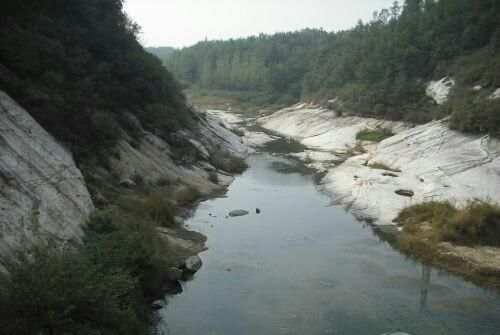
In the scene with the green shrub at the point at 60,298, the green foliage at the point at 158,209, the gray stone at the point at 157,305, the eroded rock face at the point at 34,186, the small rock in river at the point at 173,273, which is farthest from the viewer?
the green foliage at the point at 158,209

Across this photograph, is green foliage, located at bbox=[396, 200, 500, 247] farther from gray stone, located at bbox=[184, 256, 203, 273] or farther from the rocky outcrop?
the rocky outcrop

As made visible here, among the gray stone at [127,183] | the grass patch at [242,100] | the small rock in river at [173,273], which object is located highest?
the grass patch at [242,100]

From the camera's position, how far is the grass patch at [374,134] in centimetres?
5838

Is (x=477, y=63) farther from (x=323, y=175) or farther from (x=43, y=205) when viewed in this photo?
(x=43, y=205)

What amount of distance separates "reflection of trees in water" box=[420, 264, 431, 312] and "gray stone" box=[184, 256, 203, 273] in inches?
417

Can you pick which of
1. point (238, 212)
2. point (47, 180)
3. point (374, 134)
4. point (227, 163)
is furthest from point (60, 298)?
point (374, 134)

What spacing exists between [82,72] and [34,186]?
16784 millimetres

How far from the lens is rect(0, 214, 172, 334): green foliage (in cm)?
1170

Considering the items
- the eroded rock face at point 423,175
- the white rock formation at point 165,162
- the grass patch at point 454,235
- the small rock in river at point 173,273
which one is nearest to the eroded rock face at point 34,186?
the small rock in river at point 173,273

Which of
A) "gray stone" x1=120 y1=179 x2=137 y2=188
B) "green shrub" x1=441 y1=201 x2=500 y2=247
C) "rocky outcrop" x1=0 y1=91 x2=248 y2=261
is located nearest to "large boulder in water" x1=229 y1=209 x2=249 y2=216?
"rocky outcrop" x1=0 y1=91 x2=248 y2=261

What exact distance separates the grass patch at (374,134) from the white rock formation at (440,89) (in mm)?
7845

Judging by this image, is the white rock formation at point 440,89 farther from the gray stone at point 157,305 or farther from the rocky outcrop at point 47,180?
the gray stone at point 157,305

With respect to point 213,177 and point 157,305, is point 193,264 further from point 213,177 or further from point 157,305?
point 213,177

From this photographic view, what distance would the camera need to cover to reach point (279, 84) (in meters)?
138
